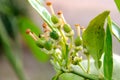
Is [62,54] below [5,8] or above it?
below

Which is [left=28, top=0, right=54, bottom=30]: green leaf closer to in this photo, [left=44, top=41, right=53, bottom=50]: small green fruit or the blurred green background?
[left=44, top=41, right=53, bottom=50]: small green fruit

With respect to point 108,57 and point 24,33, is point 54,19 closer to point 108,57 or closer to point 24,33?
point 108,57

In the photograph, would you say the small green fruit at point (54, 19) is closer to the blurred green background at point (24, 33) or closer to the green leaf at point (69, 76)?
the green leaf at point (69, 76)

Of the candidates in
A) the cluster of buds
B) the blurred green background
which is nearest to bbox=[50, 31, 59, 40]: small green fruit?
the cluster of buds

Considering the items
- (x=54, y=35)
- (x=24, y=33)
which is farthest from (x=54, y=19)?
(x=24, y=33)

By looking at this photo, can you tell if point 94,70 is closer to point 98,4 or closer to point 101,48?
point 101,48

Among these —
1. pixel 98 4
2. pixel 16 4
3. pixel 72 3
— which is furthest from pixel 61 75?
pixel 72 3
